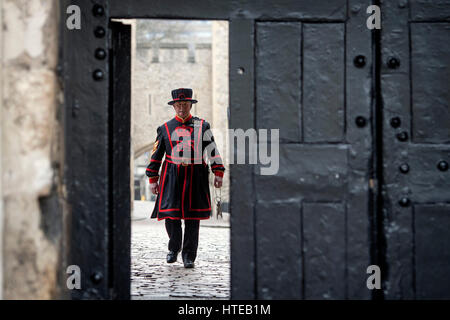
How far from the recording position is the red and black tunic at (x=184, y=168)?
16.5 feet

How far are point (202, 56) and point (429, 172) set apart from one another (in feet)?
51.3

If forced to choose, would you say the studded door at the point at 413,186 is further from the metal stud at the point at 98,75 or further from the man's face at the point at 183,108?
the man's face at the point at 183,108

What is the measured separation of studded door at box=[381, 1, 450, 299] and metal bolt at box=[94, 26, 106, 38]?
146 centimetres

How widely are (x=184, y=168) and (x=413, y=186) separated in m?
2.84

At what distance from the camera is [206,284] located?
164 inches

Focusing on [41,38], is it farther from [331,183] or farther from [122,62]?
[331,183]

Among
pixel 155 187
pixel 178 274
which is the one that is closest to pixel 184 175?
pixel 155 187

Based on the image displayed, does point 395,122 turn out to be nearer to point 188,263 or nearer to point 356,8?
point 356,8

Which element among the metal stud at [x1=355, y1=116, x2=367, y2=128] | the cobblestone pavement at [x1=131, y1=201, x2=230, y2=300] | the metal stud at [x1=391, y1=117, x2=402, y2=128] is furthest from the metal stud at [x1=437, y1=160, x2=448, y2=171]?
the cobblestone pavement at [x1=131, y1=201, x2=230, y2=300]

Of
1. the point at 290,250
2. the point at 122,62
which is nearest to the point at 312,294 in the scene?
the point at 290,250

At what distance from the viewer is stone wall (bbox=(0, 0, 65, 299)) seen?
2.14 m
